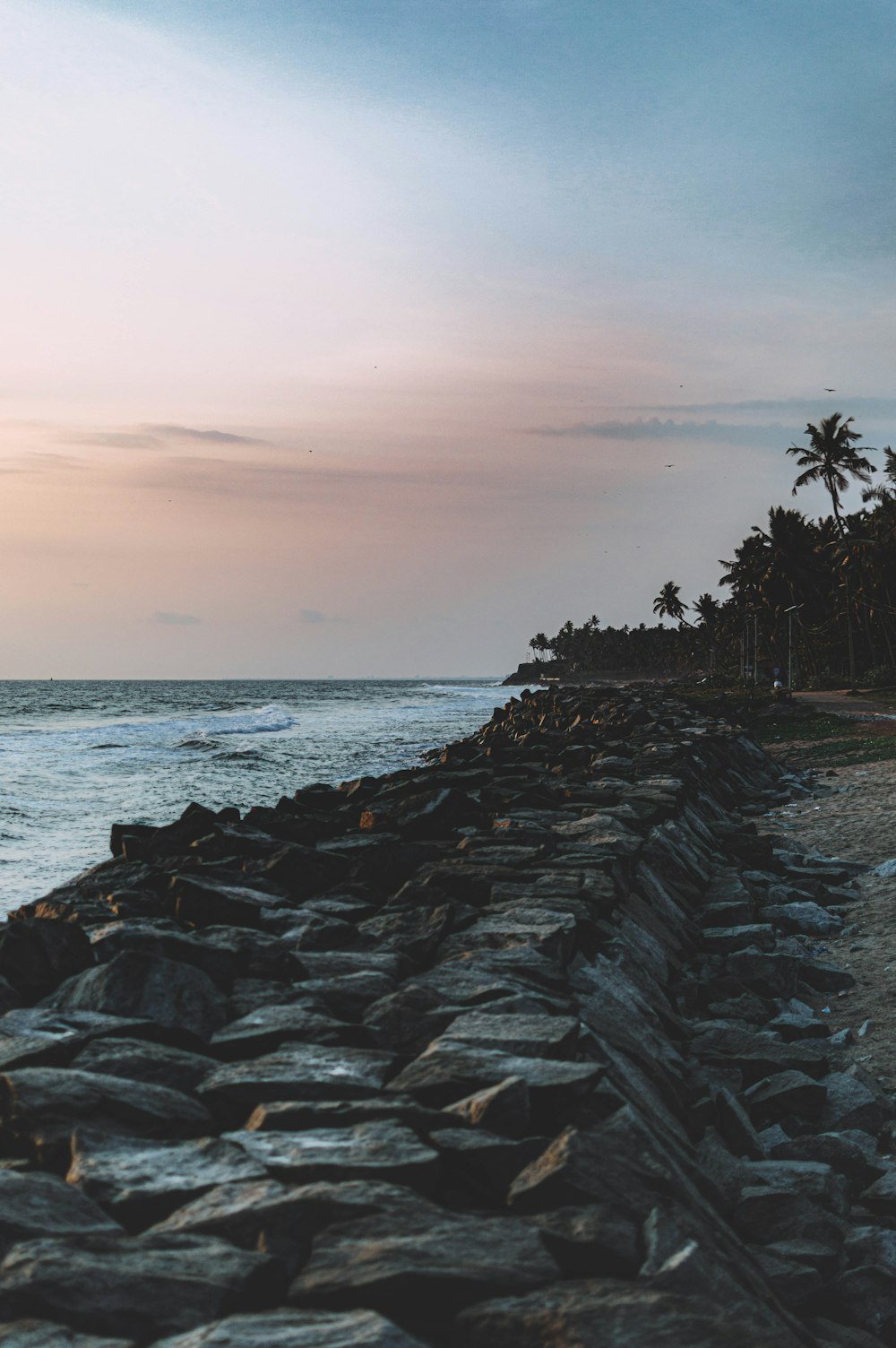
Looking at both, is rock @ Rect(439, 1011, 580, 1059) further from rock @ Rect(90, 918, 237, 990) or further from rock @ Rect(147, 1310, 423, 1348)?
rock @ Rect(147, 1310, 423, 1348)

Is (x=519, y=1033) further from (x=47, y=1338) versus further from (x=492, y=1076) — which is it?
(x=47, y=1338)

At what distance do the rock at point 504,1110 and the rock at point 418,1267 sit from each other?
0.45 meters

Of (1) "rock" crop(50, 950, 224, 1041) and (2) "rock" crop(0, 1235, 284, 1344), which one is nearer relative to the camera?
(2) "rock" crop(0, 1235, 284, 1344)

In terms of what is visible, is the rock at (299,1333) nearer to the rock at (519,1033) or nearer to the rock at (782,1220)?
the rock at (519,1033)

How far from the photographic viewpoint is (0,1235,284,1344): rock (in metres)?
2.37

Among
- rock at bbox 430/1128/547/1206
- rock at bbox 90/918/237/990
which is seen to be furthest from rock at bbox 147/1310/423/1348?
rock at bbox 90/918/237/990

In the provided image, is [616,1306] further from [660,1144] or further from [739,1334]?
[660,1144]

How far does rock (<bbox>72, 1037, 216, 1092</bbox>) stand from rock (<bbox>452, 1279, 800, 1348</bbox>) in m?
1.47

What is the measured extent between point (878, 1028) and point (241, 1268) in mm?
4431

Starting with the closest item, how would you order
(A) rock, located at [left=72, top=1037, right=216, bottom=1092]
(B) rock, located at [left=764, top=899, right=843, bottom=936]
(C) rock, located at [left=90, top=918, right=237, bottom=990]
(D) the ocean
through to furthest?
1. (A) rock, located at [left=72, top=1037, right=216, bottom=1092]
2. (C) rock, located at [left=90, top=918, right=237, bottom=990]
3. (B) rock, located at [left=764, top=899, right=843, bottom=936]
4. (D) the ocean

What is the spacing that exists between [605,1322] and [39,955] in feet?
9.73

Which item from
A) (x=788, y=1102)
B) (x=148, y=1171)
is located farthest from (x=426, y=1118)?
(x=788, y=1102)

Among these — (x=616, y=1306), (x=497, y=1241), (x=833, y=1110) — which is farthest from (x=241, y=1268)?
(x=833, y=1110)

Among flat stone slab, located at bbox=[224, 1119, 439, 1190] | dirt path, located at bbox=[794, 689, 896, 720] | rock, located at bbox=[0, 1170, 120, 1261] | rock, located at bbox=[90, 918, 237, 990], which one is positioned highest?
→ dirt path, located at bbox=[794, 689, 896, 720]
